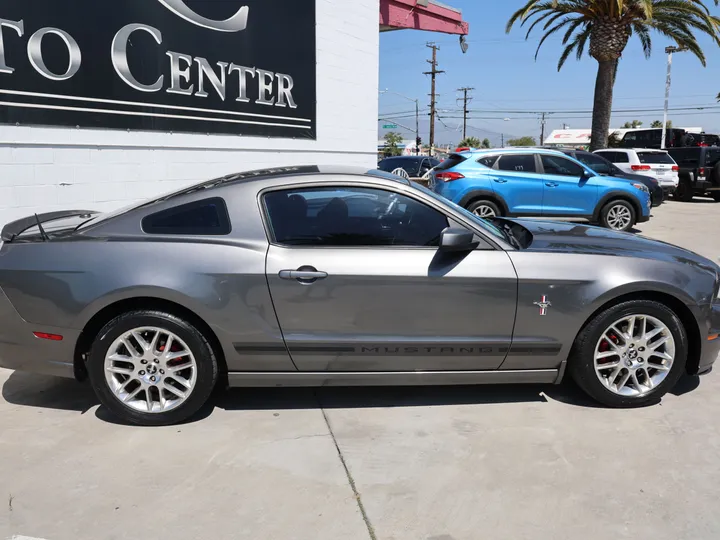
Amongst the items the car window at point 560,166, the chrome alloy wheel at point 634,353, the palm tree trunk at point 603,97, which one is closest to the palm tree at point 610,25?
→ the palm tree trunk at point 603,97

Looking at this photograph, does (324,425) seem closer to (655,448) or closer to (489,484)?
(489,484)

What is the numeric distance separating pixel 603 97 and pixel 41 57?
763 inches

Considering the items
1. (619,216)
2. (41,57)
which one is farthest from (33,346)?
(619,216)

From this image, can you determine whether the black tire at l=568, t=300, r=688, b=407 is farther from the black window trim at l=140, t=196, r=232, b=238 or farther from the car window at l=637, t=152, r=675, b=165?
the car window at l=637, t=152, r=675, b=165

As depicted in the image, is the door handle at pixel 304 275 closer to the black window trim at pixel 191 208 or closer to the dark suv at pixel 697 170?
the black window trim at pixel 191 208

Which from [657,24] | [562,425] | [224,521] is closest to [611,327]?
[562,425]

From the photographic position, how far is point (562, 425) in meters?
3.66

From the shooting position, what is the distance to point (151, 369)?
3604 mm

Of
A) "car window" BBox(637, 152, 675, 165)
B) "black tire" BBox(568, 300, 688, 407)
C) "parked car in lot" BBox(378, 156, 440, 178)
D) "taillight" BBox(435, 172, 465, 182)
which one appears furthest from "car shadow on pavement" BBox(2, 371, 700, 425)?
"parked car in lot" BBox(378, 156, 440, 178)

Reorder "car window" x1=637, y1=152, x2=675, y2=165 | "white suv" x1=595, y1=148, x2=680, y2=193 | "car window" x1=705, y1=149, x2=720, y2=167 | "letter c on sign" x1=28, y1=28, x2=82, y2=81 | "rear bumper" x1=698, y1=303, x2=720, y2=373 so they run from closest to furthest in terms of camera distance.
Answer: "rear bumper" x1=698, y1=303, x2=720, y2=373 → "letter c on sign" x1=28, y1=28, x2=82, y2=81 → "white suv" x1=595, y1=148, x2=680, y2=193 → "car window" x1=637, y1=152, x2=675, y2=165 → "car window" x1=705, y1=149, x2=720, y2=167

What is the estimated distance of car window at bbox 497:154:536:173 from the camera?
1116 centimetres

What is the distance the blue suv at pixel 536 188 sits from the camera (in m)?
11.0

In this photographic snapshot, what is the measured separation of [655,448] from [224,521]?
7.75 ft

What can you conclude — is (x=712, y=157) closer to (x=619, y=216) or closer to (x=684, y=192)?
(x=684, y=192)
